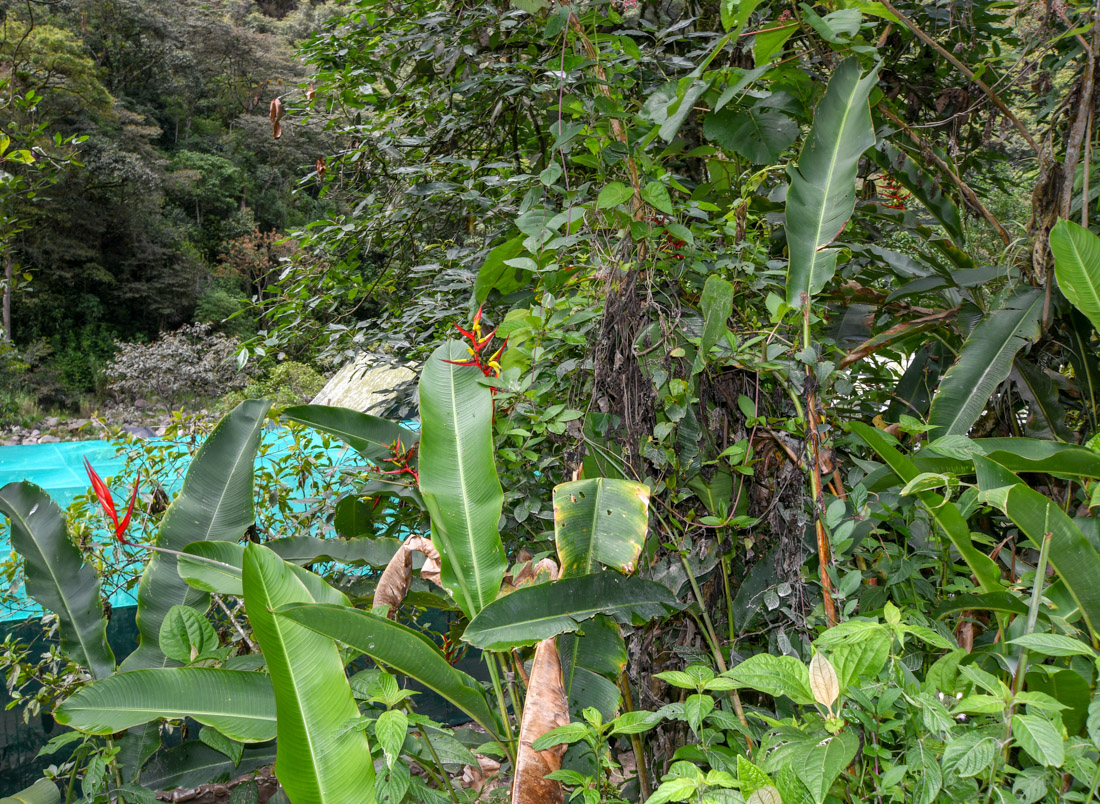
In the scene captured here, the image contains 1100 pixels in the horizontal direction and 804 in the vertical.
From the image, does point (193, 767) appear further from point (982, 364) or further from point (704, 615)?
point (982, 364)

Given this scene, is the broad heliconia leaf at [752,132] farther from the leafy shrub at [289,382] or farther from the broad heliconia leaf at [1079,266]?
the leafy shrub at [289,382]

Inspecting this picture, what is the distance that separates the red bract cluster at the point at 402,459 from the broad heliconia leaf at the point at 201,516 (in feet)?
1.12

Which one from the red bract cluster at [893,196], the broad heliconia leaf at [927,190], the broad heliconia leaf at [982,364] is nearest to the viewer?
the broad heliconia leaf at [982,364]

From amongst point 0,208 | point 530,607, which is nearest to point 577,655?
point 530,607

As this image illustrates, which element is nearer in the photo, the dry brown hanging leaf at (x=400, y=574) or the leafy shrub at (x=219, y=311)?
the dry brown hanging leaf at (x=400, y=574)

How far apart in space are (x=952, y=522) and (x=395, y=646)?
0.89m

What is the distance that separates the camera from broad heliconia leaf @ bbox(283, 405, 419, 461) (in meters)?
1.70

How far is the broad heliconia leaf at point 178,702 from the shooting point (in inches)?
47.1

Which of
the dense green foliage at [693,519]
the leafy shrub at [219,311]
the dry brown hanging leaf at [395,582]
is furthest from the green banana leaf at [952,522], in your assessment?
the leafy shrub at [219,311]

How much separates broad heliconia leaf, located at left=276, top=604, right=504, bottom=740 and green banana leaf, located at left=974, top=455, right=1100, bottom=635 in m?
0.88

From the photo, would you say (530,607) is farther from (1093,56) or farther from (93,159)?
(93,159)

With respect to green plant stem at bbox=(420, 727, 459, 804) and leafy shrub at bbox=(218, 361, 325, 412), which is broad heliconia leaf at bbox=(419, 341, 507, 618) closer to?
green plant stem at bbox=(420, 727, 459, 804)

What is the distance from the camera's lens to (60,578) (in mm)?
1637

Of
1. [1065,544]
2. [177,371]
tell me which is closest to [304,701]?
[1065,544]
